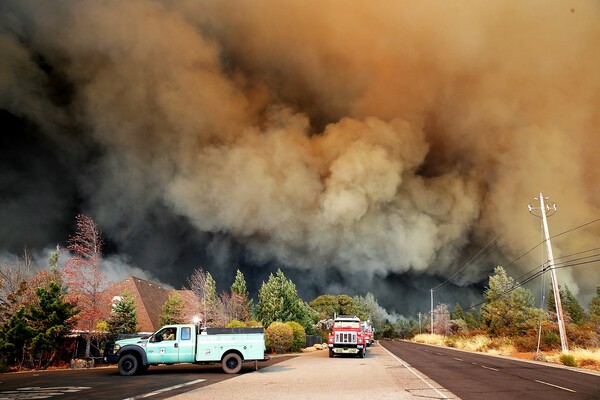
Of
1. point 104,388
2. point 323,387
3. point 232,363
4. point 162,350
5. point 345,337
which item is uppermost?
point 162,350

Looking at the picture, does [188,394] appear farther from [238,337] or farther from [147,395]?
[238,337]

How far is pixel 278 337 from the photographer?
36344 millimetres

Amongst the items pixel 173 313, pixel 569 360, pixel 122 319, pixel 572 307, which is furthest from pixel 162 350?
pixel 572 307

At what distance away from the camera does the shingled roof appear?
4384 cm

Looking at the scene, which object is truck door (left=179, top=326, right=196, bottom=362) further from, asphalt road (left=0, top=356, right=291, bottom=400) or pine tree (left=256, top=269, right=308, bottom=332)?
pine tree (left=256, top=269, right=308, bottom=332)

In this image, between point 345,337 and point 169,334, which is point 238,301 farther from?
point 169,334

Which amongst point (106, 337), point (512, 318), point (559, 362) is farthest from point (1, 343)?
point (512, 318)

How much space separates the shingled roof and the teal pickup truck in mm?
22863

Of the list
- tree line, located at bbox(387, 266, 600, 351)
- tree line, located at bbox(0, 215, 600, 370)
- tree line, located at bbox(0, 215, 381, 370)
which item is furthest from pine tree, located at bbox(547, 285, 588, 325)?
tree line, located at bbox(0, 215, 381, 370)

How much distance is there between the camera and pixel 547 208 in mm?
39219

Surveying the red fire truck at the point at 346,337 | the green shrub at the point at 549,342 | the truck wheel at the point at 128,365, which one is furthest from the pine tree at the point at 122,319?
the green shrub at the point at 549,342

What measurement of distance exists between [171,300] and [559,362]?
3275cm

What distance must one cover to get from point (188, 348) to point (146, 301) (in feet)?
100

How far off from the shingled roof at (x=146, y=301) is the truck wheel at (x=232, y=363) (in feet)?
79.7
